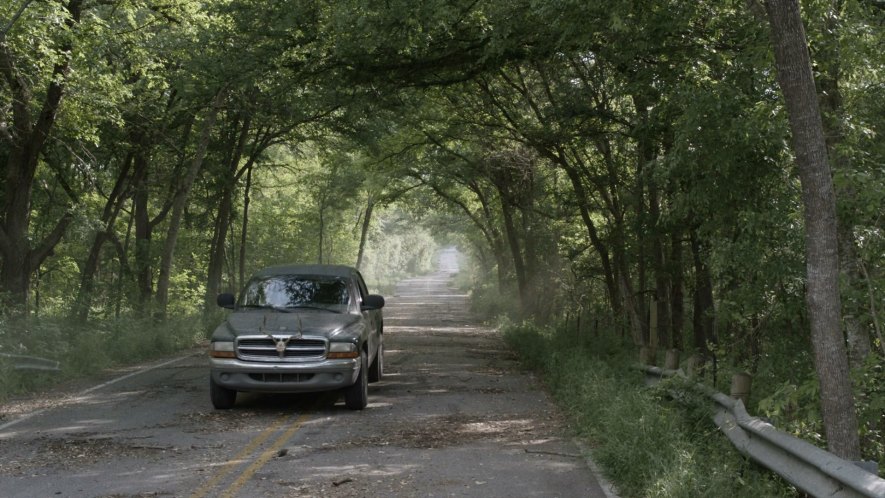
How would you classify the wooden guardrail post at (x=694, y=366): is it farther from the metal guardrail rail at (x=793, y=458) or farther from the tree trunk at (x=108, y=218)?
the tree trunk at (x=108, y=218)

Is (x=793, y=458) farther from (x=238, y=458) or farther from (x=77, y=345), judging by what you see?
(x=77, y=345)

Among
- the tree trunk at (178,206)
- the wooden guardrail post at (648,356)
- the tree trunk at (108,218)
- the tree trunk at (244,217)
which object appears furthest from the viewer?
the tree trunk at (244,217)

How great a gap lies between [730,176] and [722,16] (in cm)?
283

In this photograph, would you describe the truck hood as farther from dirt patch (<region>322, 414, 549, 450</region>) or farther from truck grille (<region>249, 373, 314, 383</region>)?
dirt patch (<region>322, 414, 549, 450</region>)

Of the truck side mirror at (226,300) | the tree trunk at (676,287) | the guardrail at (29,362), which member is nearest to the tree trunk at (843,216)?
the tree trunk at (676,287)

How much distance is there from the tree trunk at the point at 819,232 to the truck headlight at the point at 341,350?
6.17 m

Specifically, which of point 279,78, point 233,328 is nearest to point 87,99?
point 279,78

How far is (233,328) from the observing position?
11.2 meters

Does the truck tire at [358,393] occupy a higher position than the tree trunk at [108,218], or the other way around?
the tree trunk at [108,218]

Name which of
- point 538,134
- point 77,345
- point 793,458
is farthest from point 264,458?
point 538,134

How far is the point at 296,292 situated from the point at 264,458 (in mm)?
4442

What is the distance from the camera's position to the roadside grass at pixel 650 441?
6551mm

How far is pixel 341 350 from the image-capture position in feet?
35.9

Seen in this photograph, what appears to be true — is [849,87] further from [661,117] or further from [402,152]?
[402,152]
